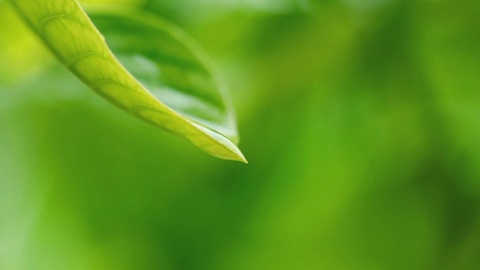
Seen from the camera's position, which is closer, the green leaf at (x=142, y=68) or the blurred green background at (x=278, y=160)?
the green leaf at (x=142, y=68)

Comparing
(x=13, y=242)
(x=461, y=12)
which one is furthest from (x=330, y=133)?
(x=13, y=242)

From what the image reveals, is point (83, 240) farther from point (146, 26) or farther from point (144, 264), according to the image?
point (146, 26)

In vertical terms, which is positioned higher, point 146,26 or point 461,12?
point 461,12

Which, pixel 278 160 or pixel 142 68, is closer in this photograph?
pixel 142 68

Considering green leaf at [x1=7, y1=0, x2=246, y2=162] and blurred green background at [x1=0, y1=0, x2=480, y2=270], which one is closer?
green leaf at [x1=7, y1=0, x2=246, y2=162]
